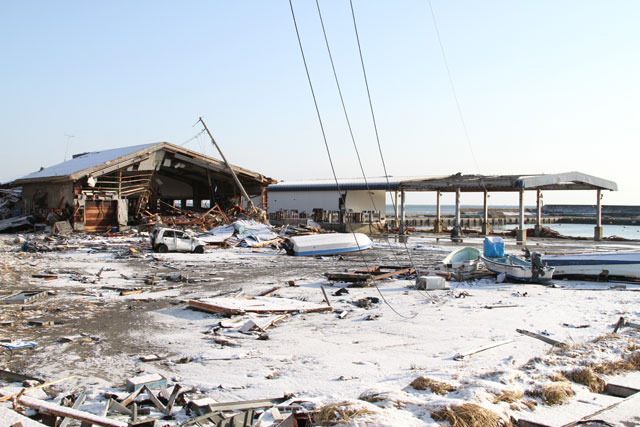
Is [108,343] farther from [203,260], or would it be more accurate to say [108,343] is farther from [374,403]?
[203,260]

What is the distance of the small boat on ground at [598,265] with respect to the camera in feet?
64.5

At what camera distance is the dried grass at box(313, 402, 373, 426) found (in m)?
6.30

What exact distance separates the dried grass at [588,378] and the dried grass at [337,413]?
12.5ft

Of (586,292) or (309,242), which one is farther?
(309,242)

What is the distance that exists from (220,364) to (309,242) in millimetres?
20857

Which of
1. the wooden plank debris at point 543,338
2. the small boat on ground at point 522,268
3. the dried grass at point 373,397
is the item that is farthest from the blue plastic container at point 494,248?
the dried grass at point 373,397

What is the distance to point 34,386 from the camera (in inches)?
305

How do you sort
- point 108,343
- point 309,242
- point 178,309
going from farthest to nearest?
point 309,242 < point 178,309 < point 108,343

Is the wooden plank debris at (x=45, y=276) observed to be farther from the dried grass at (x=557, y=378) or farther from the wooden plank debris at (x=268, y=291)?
the dried grass at (x=557, y=378)

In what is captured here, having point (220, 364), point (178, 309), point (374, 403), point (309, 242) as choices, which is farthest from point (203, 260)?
point (374, 403)

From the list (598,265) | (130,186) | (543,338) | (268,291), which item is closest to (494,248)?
(598,265)

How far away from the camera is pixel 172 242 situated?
2873 centimetres

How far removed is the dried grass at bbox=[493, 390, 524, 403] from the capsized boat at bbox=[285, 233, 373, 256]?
Answer: 859 inches

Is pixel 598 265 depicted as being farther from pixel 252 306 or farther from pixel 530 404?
pixel 530 404
